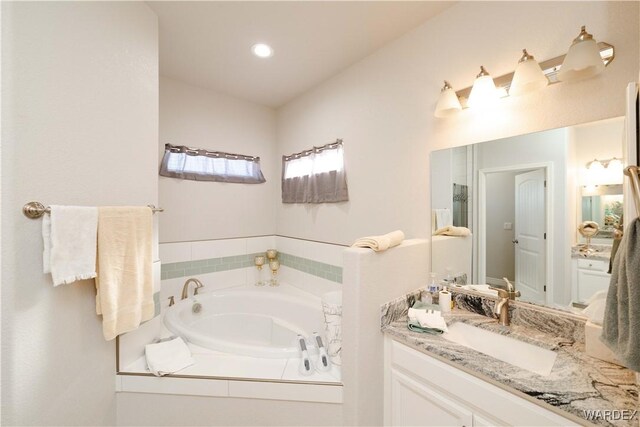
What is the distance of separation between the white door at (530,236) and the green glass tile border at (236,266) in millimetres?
1367

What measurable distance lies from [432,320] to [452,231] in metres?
0.61

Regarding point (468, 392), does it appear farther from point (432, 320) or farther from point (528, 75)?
point (528, 75)

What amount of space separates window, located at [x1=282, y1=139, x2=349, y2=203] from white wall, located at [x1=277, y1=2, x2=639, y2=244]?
0.10 metres

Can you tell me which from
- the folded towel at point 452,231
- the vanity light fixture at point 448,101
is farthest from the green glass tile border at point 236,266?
the vanity light fixture at point 448,101

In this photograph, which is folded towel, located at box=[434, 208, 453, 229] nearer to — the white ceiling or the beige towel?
the white ceiling

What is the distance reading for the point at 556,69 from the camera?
1167 millimetres

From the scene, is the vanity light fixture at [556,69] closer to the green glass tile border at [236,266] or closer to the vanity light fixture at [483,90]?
the vanity light fixture at [483,90]

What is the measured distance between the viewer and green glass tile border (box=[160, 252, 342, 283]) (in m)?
2.37

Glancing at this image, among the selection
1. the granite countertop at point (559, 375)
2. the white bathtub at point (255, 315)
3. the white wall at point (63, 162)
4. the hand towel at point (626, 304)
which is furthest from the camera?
the white bathtub at point (255, 315)

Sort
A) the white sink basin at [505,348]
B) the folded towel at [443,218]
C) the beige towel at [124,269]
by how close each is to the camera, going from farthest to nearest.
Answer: the folded towel at [443,218] < the beige towel at [124,269] < the white sink basin at [505,348]

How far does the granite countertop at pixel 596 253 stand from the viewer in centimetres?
108

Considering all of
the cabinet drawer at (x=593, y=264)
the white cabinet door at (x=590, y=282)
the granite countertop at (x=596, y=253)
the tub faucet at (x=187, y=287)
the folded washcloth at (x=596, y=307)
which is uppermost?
the granite countertop at (x=596, y=253)

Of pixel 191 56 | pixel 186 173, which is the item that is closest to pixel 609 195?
pixel 191 56

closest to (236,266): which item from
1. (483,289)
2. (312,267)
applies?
(312,267)
